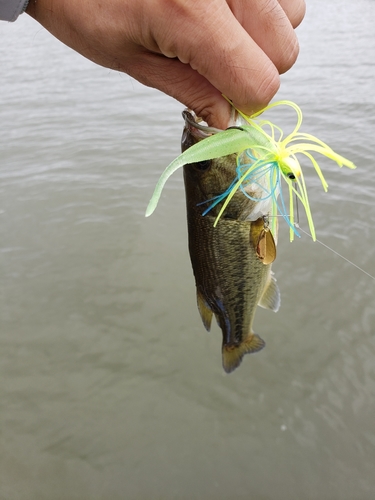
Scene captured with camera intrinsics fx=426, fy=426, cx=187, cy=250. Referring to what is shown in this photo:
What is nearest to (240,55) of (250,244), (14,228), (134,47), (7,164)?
(134,47)

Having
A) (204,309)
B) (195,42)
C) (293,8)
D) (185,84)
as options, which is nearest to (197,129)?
(185,84)

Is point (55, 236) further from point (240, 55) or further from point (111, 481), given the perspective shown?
point (240, 55)

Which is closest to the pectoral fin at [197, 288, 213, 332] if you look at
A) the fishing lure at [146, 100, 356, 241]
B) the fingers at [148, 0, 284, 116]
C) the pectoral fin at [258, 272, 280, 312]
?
the pectoral fin at [258, 272, 280, 312]

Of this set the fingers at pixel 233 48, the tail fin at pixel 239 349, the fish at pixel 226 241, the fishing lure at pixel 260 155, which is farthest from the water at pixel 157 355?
the fingers at pixel 233 48

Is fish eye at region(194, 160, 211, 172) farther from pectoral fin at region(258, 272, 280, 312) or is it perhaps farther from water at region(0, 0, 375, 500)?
water at region(0, 0, 375, 500)

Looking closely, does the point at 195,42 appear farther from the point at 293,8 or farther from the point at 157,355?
the point at 157,355

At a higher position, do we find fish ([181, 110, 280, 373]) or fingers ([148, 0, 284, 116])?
fingers ([148, 0, 284, 116])
